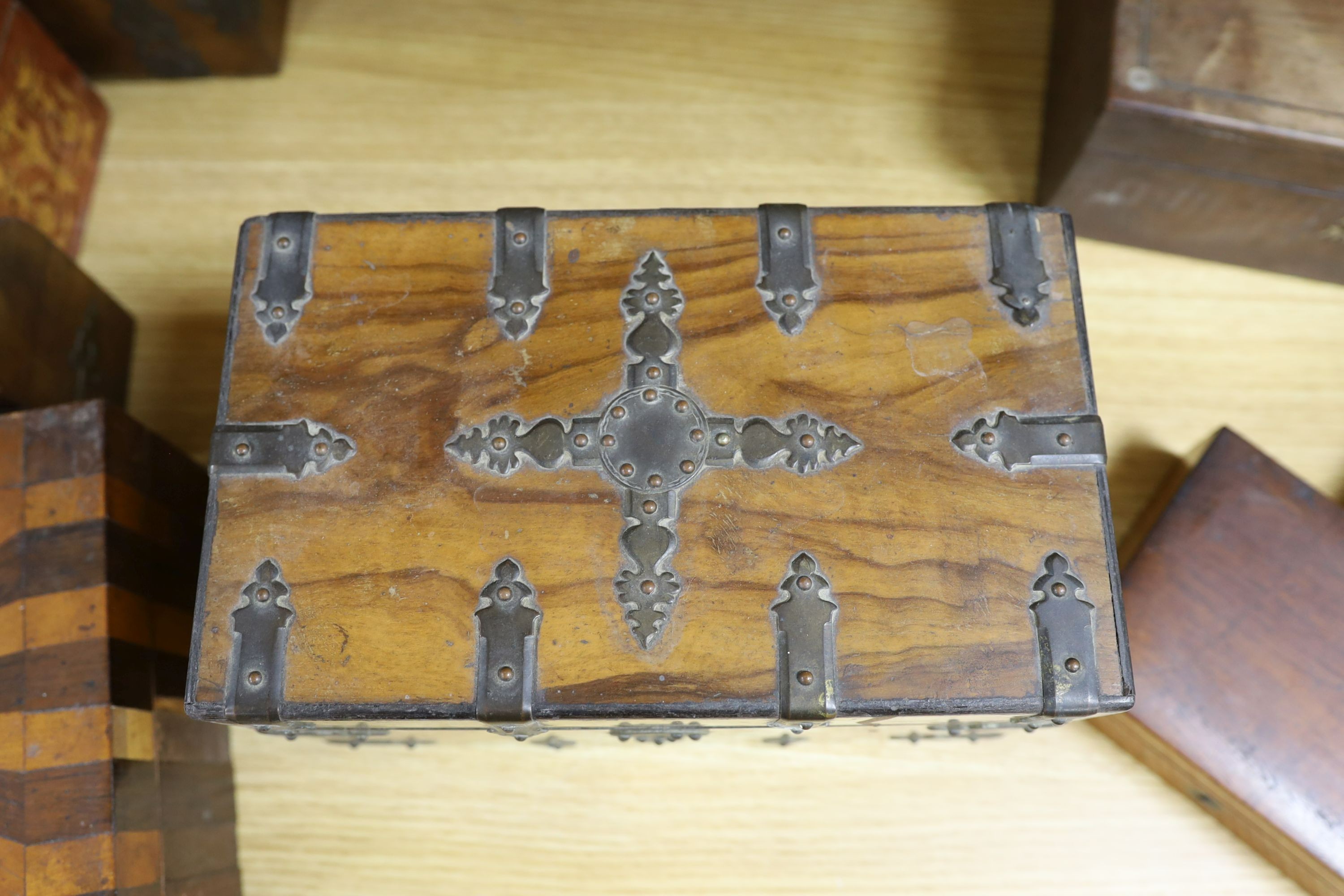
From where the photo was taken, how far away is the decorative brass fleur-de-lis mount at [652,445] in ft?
4.24

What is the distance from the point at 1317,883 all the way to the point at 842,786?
73 centimetres

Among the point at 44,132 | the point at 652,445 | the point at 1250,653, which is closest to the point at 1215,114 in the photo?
the point at 1250,653

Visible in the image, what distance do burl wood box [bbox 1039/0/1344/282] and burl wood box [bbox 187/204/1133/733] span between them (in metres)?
0.33

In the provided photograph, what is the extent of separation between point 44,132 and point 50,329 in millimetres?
477

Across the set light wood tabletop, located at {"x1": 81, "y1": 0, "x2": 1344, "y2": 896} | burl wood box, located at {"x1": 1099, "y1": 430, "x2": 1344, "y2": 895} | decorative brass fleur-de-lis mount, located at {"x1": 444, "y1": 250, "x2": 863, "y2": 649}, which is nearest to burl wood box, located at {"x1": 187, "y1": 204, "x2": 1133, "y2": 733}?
decorative brass fleur-de-lis mount, located at {"x1": 444, "y1": 250, "x2": 863, "y2": 649}

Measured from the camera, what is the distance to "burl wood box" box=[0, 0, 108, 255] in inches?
66.6

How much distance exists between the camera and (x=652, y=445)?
1.31 meters

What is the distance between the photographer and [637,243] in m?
1.40

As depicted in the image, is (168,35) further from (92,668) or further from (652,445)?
(652,445)

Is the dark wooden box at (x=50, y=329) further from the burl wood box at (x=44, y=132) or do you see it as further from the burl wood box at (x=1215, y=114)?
the burl wood box at (x=1215, y=114)

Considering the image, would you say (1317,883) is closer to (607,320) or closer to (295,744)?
(607,320)

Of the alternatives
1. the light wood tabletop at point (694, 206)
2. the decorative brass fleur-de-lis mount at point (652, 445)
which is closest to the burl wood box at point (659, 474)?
the decorative brass fleur-de-lis mount at point (652, 445)

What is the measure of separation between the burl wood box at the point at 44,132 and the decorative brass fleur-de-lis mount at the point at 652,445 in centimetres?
105

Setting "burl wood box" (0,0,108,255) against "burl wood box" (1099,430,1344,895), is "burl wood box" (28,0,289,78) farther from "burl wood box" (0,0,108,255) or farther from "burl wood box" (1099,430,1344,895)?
"burl wood box" (1099,430,1344,895)
